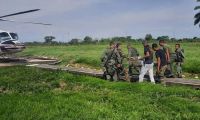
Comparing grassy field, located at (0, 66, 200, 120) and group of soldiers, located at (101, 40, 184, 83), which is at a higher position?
group of soldiers, located at (101, 40, 184, 83)

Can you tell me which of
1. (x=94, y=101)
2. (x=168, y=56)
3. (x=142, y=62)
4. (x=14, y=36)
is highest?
(x=14, y=36)

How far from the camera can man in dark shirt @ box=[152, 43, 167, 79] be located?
22.1m

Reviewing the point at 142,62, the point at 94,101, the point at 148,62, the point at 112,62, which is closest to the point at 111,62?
Result: the point at 112,62

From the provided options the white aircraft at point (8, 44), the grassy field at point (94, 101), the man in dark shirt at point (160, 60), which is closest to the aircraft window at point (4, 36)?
the white aircraft at point (8, 44)

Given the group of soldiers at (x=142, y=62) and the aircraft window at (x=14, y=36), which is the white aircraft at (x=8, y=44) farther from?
the group of soldiers at (x=142, y=62)

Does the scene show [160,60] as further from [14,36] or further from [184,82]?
[14,36]

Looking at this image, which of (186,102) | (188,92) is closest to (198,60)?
(188,92)

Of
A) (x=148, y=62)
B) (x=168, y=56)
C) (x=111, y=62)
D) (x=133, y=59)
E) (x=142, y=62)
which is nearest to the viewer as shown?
(x=148, y=62)

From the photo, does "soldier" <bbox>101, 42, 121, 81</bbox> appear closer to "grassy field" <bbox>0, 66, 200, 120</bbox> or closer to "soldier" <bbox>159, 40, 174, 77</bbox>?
"grassy field" <bbox>0, 66, 200, 120</bbox>

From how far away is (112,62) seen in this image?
2272 centimetres

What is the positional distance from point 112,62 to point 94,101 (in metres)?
6.54

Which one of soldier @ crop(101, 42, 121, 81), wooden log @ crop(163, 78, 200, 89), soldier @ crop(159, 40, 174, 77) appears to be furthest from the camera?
soldier @ crop(159, 40, 174, 77)

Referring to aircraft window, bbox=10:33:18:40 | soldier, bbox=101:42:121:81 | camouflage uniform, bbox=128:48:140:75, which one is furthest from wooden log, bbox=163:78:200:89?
aircraft window, bbox=10:33:18:40

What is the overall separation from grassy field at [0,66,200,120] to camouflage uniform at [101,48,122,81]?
139 cm
